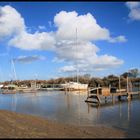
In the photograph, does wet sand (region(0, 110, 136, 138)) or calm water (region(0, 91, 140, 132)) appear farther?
calm water (region(0, 91, 140, 132))

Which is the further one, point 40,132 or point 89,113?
point 89,113

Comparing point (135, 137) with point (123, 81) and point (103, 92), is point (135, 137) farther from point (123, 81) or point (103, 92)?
point (123, 81)

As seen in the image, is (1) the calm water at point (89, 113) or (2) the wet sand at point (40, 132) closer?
(2) the wet sand at point (40, 132)

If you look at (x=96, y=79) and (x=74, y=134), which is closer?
(x=74, y=134)

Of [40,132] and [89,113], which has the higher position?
[40,132]

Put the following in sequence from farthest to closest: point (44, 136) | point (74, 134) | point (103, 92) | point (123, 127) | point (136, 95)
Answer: point (136, 95) < point (103, 92) < point (123, 127) < point (74, 134) < point (44, 136)

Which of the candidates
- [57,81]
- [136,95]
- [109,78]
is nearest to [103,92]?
[136,95]

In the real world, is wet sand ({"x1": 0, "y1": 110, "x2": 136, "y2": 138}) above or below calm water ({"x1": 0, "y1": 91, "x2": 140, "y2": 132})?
above

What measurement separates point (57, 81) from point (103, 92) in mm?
79466

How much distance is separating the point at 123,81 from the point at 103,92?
49097 mm

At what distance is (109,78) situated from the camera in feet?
340

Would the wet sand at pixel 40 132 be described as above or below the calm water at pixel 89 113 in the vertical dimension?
above

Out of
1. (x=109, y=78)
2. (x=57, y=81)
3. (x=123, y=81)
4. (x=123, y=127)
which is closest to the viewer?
(x=123, y=127)

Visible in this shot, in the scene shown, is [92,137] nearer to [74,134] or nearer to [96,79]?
[74,134]
